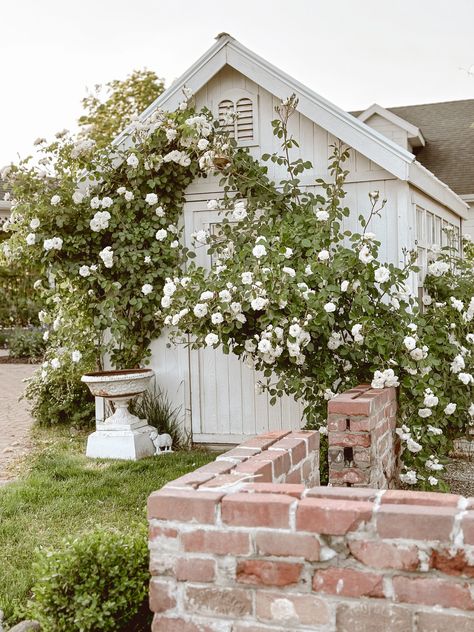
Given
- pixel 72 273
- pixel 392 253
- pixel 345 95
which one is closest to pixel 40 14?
pixel 72 273

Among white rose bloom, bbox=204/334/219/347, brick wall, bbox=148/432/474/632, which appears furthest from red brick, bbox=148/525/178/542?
white rose bloom, bbox=204/334/219/347

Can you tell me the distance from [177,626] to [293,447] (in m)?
0.99

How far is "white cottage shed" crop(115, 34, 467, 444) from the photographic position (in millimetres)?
6586

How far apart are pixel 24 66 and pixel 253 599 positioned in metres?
16.4

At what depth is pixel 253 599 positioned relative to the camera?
7.80 feet

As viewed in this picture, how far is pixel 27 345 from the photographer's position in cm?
1733

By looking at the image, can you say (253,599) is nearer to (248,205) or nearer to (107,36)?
(248,205)

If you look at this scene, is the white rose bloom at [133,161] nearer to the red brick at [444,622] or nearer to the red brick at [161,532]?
the red brick at [161,532]

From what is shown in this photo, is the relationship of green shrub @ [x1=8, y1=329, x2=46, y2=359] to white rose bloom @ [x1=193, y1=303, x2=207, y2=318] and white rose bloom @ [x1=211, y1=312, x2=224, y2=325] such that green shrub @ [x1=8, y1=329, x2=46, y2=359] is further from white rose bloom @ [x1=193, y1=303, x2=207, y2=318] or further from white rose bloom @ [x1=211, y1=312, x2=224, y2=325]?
white rose bloom @ [x1=211, y1=312, x2=224, y2=325]

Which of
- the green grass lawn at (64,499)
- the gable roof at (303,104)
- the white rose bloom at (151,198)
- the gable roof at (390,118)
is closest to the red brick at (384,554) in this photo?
the green grass lawn at (64,499)

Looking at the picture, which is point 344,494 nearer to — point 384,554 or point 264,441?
point 384,554

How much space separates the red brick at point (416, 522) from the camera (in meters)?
2.18

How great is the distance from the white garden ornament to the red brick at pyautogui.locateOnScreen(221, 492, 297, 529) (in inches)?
184

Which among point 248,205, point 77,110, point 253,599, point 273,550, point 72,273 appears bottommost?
point 253,599
